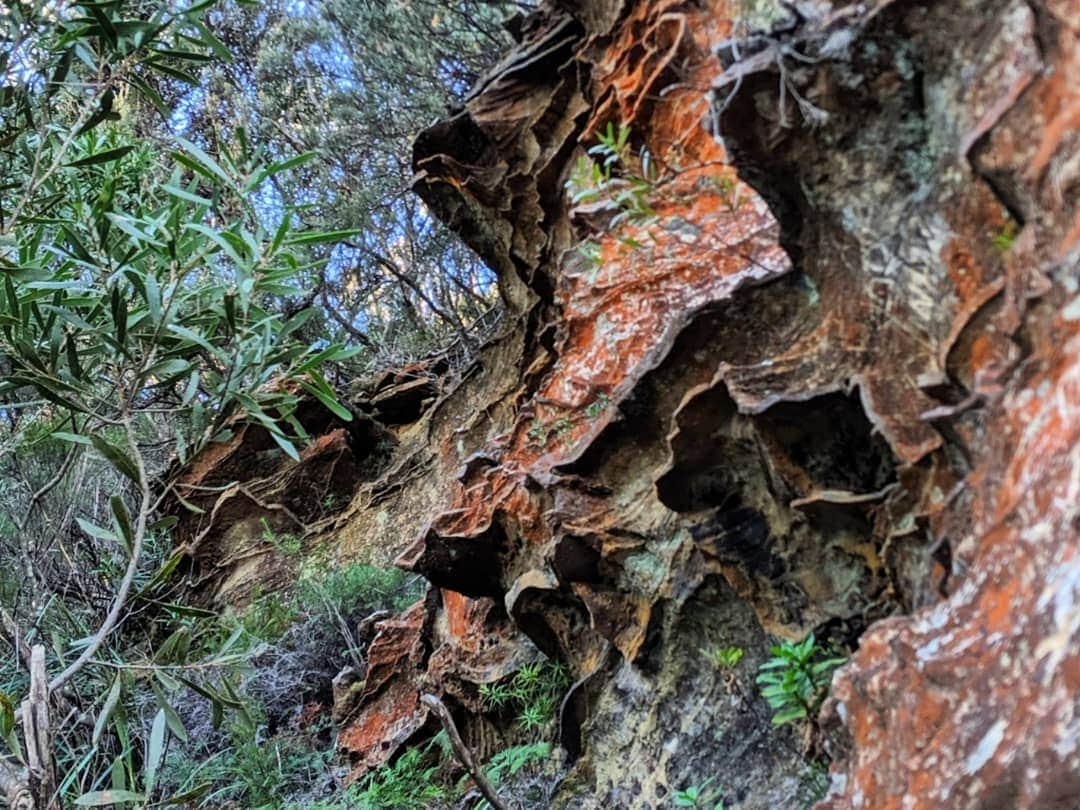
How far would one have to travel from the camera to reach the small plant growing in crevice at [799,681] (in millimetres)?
2432

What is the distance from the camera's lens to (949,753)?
1.65m

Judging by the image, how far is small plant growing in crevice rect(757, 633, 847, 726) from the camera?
2.43m

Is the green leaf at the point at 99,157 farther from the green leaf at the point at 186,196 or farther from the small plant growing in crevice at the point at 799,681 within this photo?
the small plant growing in crevice at the point at 799,681

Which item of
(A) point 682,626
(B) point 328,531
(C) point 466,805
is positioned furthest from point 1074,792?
(B) point 328,531

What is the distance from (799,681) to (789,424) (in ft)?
2.35

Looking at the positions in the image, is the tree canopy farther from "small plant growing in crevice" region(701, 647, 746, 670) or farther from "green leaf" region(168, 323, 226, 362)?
"small plant growing in crevice" region(701, 647, 746, 670)

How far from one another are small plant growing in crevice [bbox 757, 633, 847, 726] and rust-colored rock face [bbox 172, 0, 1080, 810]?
121 millimetres

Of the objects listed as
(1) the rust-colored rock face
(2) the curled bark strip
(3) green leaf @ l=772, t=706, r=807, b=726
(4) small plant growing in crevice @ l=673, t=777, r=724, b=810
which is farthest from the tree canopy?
(3) green leaf @ l=772, t=706, r=807, b=726

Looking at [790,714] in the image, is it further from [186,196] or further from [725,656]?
[186,196]

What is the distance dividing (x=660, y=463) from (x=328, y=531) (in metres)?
4.12

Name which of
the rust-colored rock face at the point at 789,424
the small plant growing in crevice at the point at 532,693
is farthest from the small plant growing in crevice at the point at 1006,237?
the small plant growing in crevice at the point at 532,693

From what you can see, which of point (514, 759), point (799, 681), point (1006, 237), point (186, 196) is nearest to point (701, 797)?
point (799, 681)

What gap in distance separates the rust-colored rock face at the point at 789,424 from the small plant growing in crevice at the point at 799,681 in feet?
0.40

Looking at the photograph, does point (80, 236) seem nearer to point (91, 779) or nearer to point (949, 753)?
point (91, 779)
